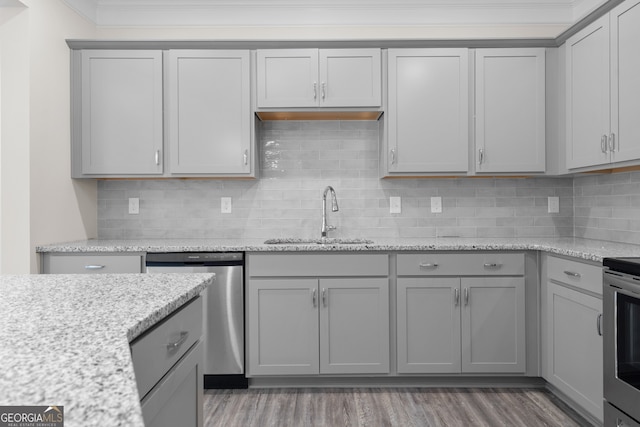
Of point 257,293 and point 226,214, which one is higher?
point 226,214

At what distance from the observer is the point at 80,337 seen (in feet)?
2.76

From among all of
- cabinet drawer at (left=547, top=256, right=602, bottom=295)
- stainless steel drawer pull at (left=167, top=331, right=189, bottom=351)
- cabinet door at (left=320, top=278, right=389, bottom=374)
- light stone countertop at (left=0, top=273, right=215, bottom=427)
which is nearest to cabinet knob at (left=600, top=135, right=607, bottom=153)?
cabinet drawer at (left=547, top=256, right=602, bottom=295)

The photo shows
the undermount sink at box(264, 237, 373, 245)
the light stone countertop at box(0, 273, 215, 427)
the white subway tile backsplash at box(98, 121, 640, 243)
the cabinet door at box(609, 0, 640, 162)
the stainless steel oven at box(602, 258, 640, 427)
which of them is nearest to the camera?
the light stone countertop at box(0, 273, 215, 427)

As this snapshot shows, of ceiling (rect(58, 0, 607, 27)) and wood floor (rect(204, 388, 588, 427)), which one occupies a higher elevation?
ceiling (rect(58, 0, 607, 27))

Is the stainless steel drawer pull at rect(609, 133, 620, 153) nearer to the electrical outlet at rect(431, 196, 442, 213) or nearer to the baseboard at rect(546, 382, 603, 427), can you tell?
the electrical outlet at rect(431, 196, 442, 213)

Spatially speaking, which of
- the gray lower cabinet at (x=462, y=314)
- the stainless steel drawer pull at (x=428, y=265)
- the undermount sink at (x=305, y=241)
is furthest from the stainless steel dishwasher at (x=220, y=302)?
the stainless steel drawer pull at (x=428, y=265)

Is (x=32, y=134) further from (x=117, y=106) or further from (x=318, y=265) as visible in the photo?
(x=318, y=265)

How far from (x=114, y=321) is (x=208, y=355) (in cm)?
200

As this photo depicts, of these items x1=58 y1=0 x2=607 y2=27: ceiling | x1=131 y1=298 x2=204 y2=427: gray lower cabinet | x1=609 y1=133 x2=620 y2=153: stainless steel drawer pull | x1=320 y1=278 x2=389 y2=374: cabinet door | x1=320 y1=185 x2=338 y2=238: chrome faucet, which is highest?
x1=58 y1=0 x2=607 y2=27: ceiling

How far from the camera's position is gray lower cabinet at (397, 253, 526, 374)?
2.82m

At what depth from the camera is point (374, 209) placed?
3.45 metres

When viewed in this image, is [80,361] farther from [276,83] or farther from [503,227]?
[503,227]

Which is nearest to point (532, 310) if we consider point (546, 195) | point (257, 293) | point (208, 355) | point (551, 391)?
point (551, 391)

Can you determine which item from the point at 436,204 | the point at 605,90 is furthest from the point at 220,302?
the point at 605,90
